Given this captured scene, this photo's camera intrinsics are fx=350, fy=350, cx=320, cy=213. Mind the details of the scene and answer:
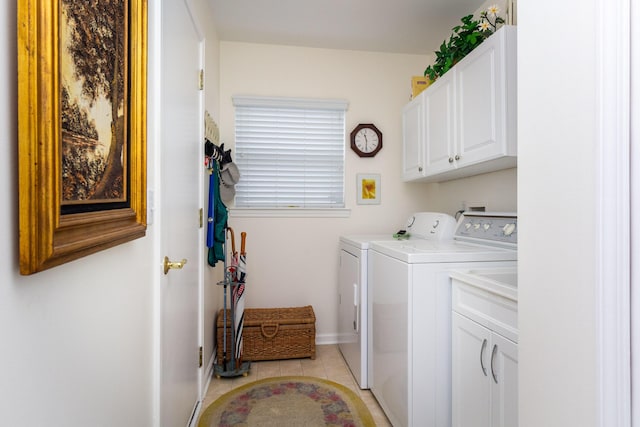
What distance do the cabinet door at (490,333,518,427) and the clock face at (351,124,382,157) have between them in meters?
2.10

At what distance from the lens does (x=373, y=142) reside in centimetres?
319

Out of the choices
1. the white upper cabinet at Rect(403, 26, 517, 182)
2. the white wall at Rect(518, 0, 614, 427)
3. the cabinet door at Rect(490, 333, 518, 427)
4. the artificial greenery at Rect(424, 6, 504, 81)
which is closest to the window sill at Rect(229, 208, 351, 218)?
the white upper cabinet at Rect(403, 26, 517, 182)

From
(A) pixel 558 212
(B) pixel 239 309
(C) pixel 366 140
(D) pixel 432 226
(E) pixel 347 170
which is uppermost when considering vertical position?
(C) pixel 366 140

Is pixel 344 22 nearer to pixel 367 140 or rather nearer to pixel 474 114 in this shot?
pixel 367 140

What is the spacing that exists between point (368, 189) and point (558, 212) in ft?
7.90

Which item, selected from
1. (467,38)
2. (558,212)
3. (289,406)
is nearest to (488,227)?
(467,38)

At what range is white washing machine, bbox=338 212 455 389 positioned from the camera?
2.29 metres

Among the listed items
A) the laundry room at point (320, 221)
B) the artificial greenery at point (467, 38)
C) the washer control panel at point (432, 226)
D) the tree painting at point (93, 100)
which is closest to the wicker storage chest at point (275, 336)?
the laundry room at point (320, 221)

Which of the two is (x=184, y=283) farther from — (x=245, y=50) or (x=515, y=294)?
(x=245, y=50)

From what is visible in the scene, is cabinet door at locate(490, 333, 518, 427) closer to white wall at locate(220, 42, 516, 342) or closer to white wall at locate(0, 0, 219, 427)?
white wall at locate(0, 0, 219, 427)

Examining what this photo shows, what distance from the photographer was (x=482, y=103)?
1896 mm

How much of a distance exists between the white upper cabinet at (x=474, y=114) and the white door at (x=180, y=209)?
1.54 metres

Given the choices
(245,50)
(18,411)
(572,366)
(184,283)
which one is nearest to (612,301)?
(572,366)

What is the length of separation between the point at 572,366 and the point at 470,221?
5.39 ft
